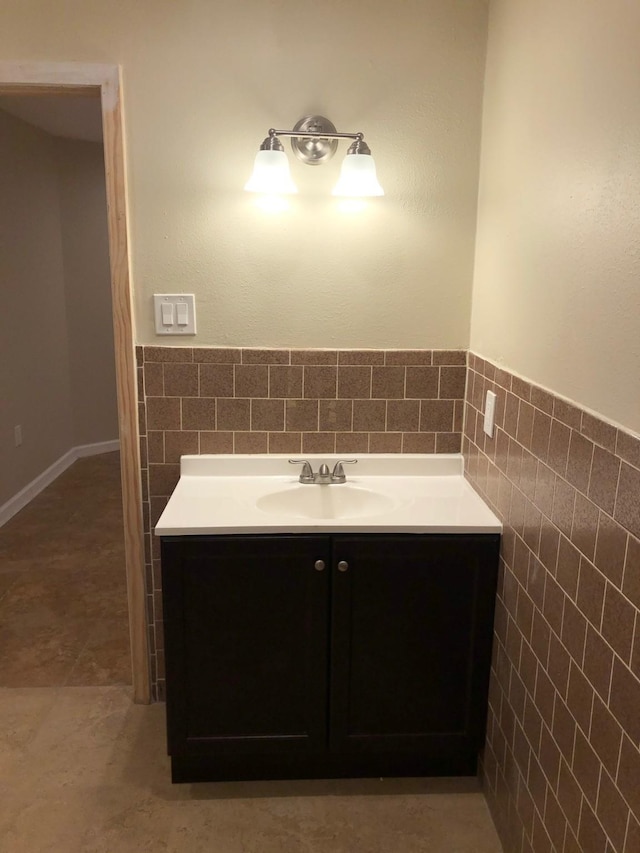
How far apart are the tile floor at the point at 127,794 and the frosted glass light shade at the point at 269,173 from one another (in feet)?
5.85

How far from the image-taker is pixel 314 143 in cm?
212

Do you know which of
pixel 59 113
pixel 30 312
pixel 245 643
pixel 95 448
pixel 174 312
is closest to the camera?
pixel 245 643

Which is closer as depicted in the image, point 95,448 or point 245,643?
point 245,643

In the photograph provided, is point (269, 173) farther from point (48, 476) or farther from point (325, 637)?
point (48, 476)

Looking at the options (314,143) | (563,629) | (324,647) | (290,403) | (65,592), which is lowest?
(65,592)

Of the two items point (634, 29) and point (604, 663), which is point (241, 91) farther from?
point (604, 663)

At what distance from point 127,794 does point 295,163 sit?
6.45 ft

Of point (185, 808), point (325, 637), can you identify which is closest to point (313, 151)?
point (325, 637)

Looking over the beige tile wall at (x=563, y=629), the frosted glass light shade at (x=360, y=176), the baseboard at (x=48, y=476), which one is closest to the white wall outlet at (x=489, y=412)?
the beige tile wall at (x=563, y=629)

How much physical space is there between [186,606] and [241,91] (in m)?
1.52

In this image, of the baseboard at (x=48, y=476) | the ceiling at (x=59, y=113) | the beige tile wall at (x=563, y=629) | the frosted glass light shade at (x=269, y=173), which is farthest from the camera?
the baseboard at (x=48, y=476)

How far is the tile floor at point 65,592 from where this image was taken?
2.66 m

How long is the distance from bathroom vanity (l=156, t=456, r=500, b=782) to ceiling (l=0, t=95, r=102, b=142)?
2.86 m

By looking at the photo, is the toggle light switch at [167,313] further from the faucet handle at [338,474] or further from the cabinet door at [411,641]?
the cabinet door at [411,641]
